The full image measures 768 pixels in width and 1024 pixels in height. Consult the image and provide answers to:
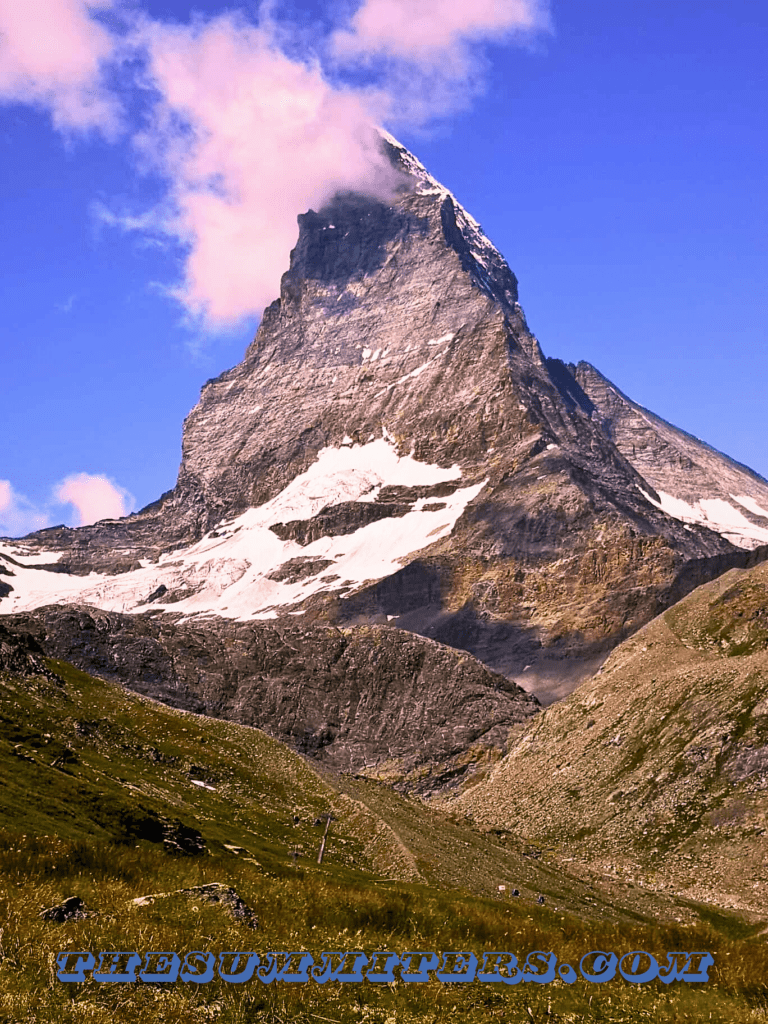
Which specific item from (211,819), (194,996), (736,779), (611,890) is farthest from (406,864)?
(194,996)

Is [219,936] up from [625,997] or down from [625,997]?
up

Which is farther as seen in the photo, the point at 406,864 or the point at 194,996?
the point at 406,864

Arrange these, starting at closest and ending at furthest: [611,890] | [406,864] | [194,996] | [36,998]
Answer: [36,998], [194,996], [406,864], [611,890]

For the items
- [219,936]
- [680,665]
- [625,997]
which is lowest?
A: [625,997]

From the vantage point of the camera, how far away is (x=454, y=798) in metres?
164

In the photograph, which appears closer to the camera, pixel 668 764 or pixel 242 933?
pixel 242 933

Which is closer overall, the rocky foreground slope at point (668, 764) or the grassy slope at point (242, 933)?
the grassy slope at point (242, 933)

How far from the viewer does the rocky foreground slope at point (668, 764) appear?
9856 centimetres

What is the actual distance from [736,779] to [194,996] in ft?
327

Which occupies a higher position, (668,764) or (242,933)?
(668,764)

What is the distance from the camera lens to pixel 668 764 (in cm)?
11488

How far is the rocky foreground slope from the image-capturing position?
9856cm

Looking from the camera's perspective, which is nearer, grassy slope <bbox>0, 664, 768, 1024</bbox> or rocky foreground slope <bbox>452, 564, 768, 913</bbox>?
grassy slope <bbox>0, 664, 768, 1024</bbox>

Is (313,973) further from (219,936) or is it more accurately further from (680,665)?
(680,665)
